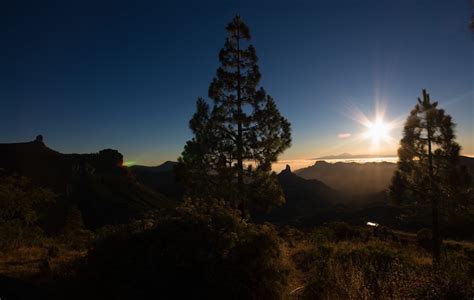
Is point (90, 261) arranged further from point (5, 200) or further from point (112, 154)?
point (112, 154)

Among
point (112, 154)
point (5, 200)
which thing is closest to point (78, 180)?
point (112, 154)

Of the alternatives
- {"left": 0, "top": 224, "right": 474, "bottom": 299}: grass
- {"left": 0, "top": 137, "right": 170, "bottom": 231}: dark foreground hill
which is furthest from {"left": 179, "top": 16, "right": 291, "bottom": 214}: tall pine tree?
{"left": 0, "top": 137, "right": 170, "bottom": 231}: dark foreground hill

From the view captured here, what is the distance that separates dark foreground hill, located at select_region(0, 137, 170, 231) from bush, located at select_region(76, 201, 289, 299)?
95.5 m

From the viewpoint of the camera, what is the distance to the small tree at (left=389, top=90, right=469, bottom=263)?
16609 mm

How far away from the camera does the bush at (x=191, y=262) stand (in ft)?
16.9

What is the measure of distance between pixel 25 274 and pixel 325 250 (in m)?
8.87

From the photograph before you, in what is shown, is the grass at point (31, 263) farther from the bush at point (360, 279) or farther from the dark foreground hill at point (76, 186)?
the dark foreground hill at point (76, 186)

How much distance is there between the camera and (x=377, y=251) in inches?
358

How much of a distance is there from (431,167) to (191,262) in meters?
17.5

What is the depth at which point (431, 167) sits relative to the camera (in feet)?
57.2

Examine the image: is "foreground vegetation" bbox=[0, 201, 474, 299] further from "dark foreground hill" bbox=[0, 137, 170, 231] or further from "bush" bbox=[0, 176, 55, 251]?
"dark foreground hill" bbox=[0, 137, 170, 231]

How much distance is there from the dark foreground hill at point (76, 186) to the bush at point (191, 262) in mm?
95495

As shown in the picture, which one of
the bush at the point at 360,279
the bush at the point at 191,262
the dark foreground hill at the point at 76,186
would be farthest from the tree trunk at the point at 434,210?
the dark foreground hill at the point at 76,186

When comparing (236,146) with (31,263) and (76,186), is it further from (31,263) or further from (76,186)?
(76,186)
